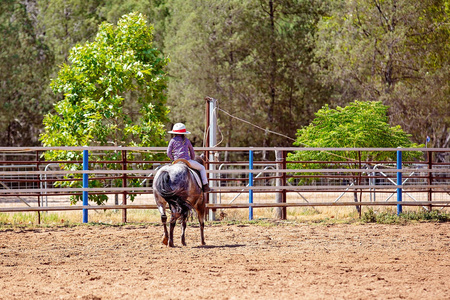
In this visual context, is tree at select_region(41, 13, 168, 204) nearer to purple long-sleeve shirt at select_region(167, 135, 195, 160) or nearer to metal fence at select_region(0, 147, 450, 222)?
metal fence at select_region(0, 147, 450, 222)

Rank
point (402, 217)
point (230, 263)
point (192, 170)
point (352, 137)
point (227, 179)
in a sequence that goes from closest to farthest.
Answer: point (230, 263) → point (192, 170) → point (402, 217) → point (227, 179) → point (352, 137)

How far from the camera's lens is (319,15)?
3709 cm

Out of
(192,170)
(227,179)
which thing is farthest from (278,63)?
(192,170)

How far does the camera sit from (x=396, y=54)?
30.5m

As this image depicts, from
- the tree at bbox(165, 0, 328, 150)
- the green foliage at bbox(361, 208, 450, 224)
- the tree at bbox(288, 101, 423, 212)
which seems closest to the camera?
the green foliage at bbox(361, 208, 450, 224)

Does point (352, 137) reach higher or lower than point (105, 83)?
lower

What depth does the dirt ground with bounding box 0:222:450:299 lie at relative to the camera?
19.6 ft

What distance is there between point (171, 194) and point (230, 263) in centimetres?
160

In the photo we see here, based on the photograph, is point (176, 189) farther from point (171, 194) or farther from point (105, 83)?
point (105, 83)

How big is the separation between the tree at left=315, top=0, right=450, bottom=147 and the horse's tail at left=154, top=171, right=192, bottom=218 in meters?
22.8

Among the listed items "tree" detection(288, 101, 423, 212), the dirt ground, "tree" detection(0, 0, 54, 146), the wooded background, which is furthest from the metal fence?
"tree" detection(0, 0, 54, 146)

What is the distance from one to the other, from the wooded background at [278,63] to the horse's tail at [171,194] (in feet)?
74.9

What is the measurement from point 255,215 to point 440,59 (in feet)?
67.4

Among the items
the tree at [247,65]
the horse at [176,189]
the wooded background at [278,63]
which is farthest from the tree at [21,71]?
the horse at [176,189]
